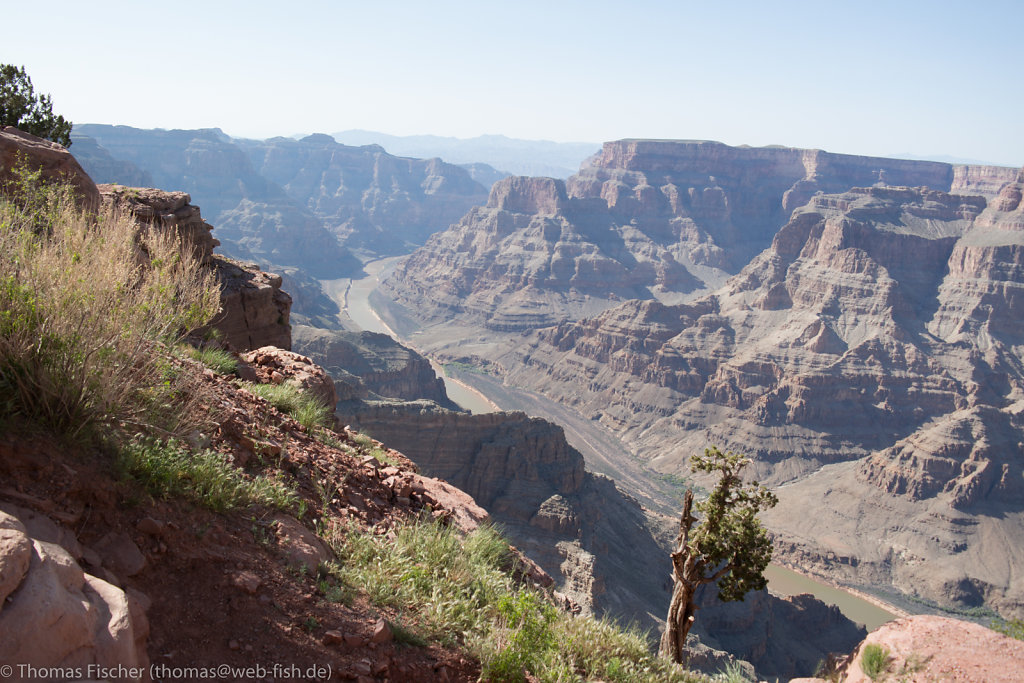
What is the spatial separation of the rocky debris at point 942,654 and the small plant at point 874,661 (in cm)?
4

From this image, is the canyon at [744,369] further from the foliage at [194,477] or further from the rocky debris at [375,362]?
the foliage at [194,477]

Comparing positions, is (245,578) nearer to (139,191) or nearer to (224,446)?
(224,446)

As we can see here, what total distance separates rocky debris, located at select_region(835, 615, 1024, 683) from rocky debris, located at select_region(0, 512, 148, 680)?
35.7 feet

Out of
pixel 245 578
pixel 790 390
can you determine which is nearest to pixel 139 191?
pixel 245 578

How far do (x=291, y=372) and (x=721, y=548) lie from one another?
9.20 metres

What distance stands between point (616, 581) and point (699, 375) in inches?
2543

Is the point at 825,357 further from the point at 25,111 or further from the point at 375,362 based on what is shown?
the point at 25,111

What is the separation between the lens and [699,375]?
9881 cm

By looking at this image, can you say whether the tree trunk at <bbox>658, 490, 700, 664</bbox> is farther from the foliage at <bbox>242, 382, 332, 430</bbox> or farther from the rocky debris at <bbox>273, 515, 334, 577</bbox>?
the rocky debris at <bbox>273, 515, 334, 577</bbox>

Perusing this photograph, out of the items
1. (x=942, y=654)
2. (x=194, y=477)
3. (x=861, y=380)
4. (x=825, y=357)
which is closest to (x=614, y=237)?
(x=825, y=357)

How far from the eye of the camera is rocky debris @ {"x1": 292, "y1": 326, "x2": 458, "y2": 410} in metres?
74.7

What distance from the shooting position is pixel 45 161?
14.4m

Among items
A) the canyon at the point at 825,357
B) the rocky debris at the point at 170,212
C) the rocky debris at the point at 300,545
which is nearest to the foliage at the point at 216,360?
the rocky debris at the point at 300,545

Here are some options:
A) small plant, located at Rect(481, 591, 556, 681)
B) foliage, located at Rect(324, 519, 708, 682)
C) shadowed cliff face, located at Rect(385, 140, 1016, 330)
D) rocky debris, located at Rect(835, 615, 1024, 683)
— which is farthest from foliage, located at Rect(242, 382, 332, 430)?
shadowed cliff face, located at Rect(385, 140, 1016, 330)
